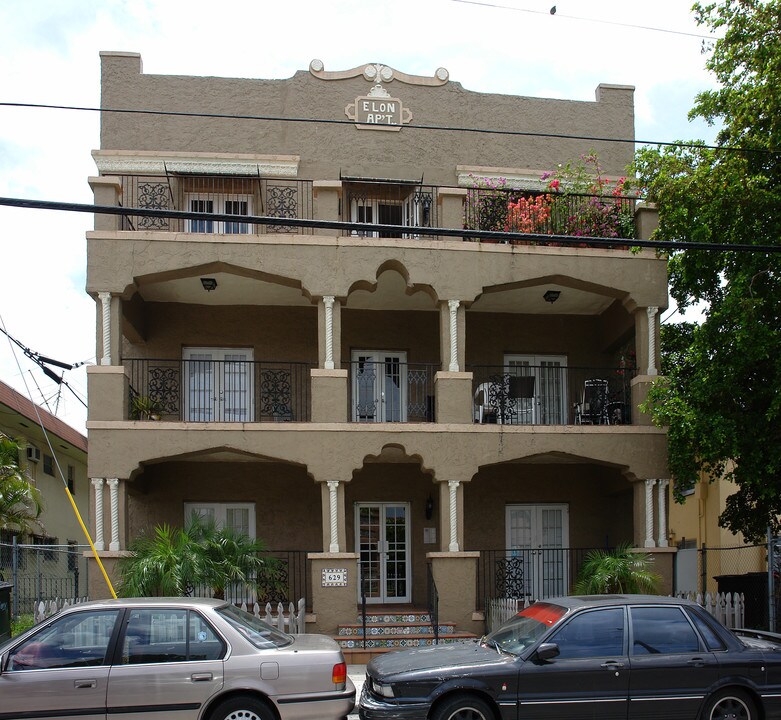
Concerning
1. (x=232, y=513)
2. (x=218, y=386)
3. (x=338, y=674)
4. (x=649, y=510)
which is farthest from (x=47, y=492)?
(x=338, y=674)

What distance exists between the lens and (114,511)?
56.4 feet

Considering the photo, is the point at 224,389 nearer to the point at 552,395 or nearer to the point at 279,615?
the point at 279,615

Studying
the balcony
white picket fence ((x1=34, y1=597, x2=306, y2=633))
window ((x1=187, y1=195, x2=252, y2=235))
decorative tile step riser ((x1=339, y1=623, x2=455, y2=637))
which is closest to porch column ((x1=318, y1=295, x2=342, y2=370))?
the balcony

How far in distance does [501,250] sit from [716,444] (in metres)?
5.11

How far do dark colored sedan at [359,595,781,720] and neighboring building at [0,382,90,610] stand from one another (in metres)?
15.1

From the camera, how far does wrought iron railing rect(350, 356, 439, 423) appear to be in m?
20.0

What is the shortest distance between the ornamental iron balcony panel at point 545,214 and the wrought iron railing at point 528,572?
238 inches

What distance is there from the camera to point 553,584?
66.4ft

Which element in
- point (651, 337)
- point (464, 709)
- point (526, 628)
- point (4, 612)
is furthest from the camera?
point (651, 337)

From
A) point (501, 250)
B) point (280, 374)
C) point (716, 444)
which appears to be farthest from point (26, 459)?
point (716, 444)

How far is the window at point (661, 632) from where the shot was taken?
1038 centimetres

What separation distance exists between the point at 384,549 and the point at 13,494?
9452 mm

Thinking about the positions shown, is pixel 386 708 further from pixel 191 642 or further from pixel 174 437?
pixel 174 437

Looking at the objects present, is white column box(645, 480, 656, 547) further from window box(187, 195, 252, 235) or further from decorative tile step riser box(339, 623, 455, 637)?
window box(187, 195, 252, 235)
